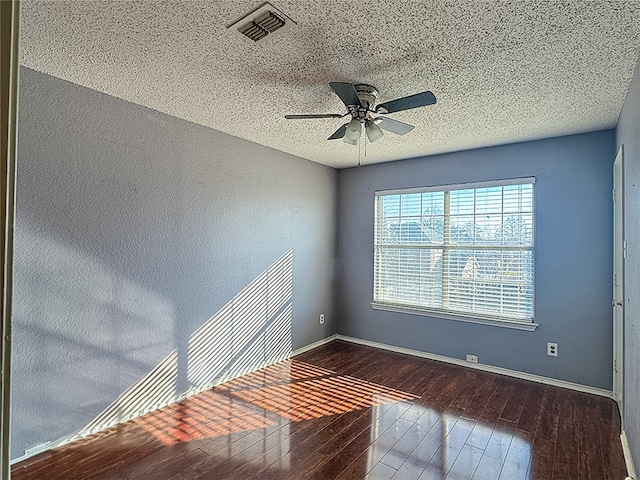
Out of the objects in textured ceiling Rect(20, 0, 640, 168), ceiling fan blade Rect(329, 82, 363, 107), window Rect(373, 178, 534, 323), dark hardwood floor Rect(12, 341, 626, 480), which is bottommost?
dark hardwood floor Rect(12, 341, 626, 480)

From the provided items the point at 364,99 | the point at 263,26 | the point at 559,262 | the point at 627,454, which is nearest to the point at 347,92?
the point at 364,99

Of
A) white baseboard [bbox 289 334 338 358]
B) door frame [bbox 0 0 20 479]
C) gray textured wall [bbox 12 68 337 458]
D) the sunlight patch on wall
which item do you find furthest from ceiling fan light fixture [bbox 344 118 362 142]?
white baseboard [bbox 289 334 338 358]

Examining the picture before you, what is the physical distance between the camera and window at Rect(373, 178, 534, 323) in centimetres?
379

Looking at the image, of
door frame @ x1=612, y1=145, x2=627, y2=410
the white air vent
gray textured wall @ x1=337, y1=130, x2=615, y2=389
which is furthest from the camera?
gray textured wall @ x1=337, y1=130, x2=615, y2=389

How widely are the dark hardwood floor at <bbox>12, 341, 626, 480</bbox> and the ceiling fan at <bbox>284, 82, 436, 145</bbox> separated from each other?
221 cm

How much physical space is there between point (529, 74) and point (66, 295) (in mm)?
3414

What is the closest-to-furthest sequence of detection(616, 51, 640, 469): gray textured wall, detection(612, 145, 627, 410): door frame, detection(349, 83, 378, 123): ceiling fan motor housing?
detection(616, 51, 640, 469): gray textured wall < detection(349, 83, 378, 123): ceiling fan motor housing < detection(612, 145, 627, 410): door frame

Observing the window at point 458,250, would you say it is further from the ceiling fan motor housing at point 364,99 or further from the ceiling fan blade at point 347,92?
the ceiling fan blade at point 347,92

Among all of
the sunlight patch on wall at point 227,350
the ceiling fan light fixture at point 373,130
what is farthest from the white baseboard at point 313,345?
the ceiling fan light fixture at point 373,130

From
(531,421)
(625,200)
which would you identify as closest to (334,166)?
(625,200)

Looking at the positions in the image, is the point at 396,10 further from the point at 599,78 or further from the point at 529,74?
the point at 599,78

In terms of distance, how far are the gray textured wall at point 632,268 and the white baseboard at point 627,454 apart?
0.07 meters

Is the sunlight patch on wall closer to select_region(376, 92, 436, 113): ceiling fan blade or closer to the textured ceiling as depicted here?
the textured ceiling

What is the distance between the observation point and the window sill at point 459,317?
3.70m
